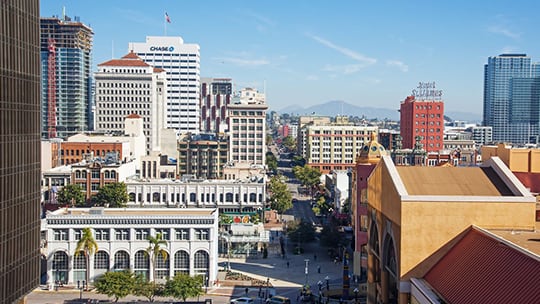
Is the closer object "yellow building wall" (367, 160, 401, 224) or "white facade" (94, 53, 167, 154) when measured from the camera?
"yellow building wall" (367, 160, 401, 224)

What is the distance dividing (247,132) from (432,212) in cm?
12037

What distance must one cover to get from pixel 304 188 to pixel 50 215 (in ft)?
366

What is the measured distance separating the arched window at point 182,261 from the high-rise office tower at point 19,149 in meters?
29.1

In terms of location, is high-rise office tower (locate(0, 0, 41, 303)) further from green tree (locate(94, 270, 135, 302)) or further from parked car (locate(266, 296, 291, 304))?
parked car (locate(266, 296, 291, 304))

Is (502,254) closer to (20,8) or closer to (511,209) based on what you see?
(511,209)

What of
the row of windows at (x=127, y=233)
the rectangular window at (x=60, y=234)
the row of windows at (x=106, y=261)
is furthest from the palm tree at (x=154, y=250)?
the rectangular window at (x=60, y=234)

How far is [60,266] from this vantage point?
76.0 m

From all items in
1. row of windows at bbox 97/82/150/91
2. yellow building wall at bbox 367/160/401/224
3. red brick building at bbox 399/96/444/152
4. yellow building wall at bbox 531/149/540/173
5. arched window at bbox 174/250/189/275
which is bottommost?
arched window at bbox 174/250/189/275

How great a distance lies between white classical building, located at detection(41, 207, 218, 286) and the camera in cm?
7556

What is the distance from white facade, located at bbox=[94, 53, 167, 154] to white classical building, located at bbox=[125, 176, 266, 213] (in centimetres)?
7266

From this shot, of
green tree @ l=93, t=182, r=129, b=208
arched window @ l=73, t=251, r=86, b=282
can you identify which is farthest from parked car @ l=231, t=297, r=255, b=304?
green tree @ l=93, t=182, r=129, b=208

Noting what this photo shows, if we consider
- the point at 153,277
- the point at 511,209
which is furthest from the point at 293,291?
the point at 511,209

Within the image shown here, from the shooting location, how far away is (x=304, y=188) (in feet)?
597

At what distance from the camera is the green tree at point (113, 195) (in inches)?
4331
